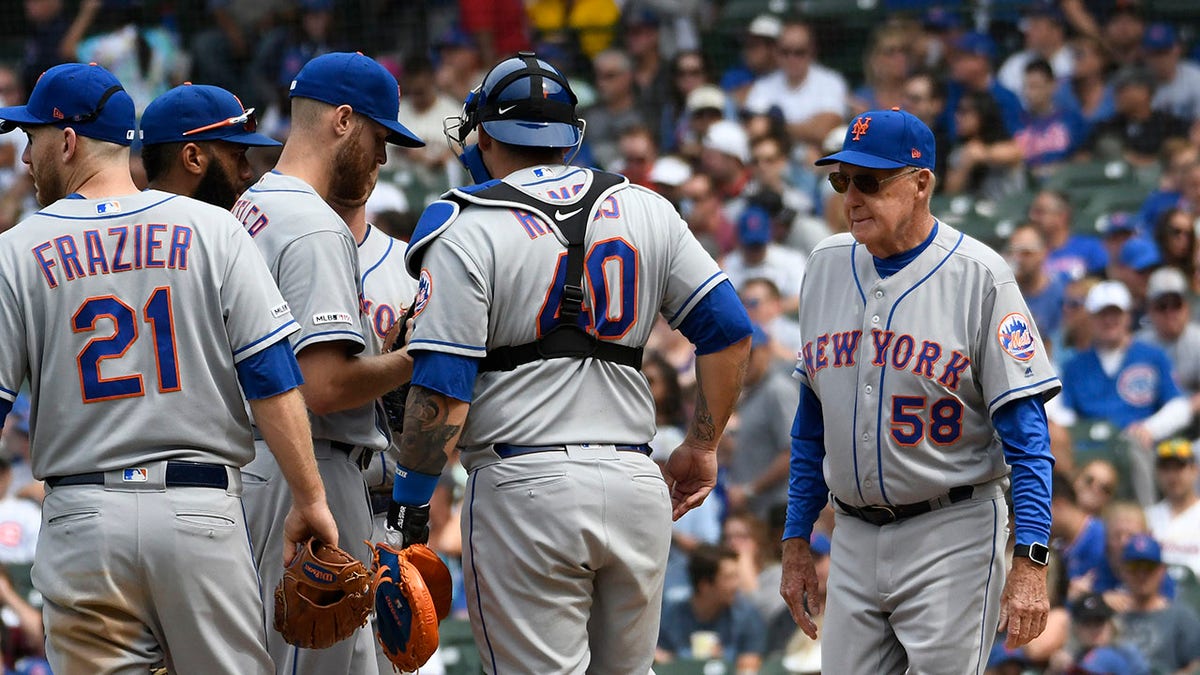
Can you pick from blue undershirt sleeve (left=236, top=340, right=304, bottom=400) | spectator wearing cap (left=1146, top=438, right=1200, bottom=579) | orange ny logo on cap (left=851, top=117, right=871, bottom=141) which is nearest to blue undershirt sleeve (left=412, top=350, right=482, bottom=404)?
blue undershirt sleeve (left=236, top=340, right=304, bottom=400)

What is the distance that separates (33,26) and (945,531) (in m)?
10.9

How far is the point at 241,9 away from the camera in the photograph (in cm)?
1366

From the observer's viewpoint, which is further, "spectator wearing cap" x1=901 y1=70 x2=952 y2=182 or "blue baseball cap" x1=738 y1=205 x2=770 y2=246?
"spectator wearing cap" x1=901 y1=70 x2=952 y2=182

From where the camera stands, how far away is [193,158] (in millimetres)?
4594

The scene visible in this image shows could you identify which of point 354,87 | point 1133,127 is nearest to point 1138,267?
point 1133,127

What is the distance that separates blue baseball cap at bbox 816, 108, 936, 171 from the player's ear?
1634mm

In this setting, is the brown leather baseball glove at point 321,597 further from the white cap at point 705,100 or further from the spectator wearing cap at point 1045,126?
the spectator wearing cap at point 1045,126

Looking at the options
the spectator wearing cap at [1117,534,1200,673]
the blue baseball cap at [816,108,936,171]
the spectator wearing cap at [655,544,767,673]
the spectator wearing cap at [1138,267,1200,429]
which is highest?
the blue baseball cap at [816,108,936,171]

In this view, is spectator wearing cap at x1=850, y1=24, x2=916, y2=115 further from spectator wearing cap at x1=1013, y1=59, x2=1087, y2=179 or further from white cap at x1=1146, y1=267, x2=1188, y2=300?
white cap at x1=1146, y1=267, x2=1188, y2=300

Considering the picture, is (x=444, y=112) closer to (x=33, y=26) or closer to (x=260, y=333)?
(x=33, y=26)

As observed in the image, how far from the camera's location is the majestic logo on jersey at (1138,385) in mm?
9023

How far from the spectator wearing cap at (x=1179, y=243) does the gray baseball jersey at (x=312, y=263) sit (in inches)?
258

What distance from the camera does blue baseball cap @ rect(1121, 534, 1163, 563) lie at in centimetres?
768

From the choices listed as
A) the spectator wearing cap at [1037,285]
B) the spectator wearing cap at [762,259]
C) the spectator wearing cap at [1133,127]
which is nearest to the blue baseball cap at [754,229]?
the spectator wearing cap at [762,259]
